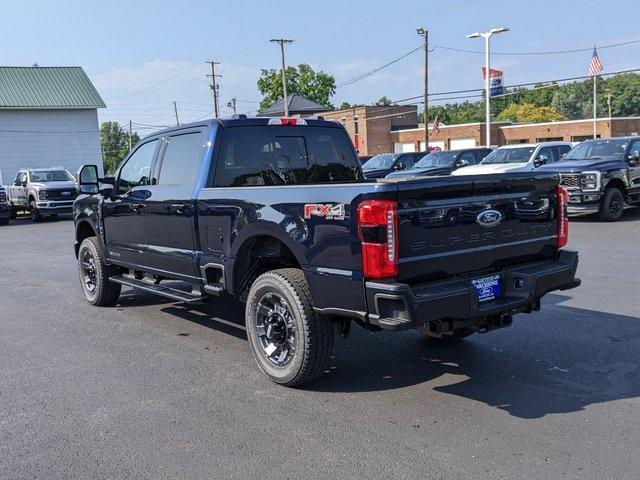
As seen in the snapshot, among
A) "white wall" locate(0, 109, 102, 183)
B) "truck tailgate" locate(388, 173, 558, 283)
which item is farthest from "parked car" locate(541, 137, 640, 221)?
"white wall" locate(0, 109, 102, 183)

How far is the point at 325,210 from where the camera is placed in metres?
4.52

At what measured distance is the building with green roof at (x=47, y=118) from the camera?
40000 millimetres

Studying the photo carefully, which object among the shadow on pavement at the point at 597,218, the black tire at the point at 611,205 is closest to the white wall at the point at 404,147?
the shadow on pavement at the point at 597,218

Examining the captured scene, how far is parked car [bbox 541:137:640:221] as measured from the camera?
15.2 m

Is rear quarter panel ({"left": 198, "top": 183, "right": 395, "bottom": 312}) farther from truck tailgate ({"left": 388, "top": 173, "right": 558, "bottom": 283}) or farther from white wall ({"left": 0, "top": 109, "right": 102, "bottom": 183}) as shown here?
white wall ({"left": 0, "top": 109, "right": 102, "bottom": 183})

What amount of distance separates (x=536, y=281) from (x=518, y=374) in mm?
819

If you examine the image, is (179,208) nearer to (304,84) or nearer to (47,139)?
(47,139)

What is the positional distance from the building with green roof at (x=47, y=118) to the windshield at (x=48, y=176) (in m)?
15.8

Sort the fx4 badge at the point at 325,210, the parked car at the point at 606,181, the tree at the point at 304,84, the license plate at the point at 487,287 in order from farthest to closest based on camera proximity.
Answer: the tree at the point at 304,84 < the parked car at the point at 606,181 < the license plate at the point at 487,287 < the fx4 badge at the point at 325,210

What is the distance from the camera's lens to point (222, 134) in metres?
5.93

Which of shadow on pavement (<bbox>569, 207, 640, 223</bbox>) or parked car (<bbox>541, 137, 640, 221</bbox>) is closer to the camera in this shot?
parked car (<bbox>541, 137, 640, 221</bbox>)

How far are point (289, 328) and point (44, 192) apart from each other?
22080mm

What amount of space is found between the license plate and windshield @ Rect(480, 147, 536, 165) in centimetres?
1541

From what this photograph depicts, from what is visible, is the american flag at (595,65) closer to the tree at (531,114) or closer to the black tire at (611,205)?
the black tire at (611,205)
